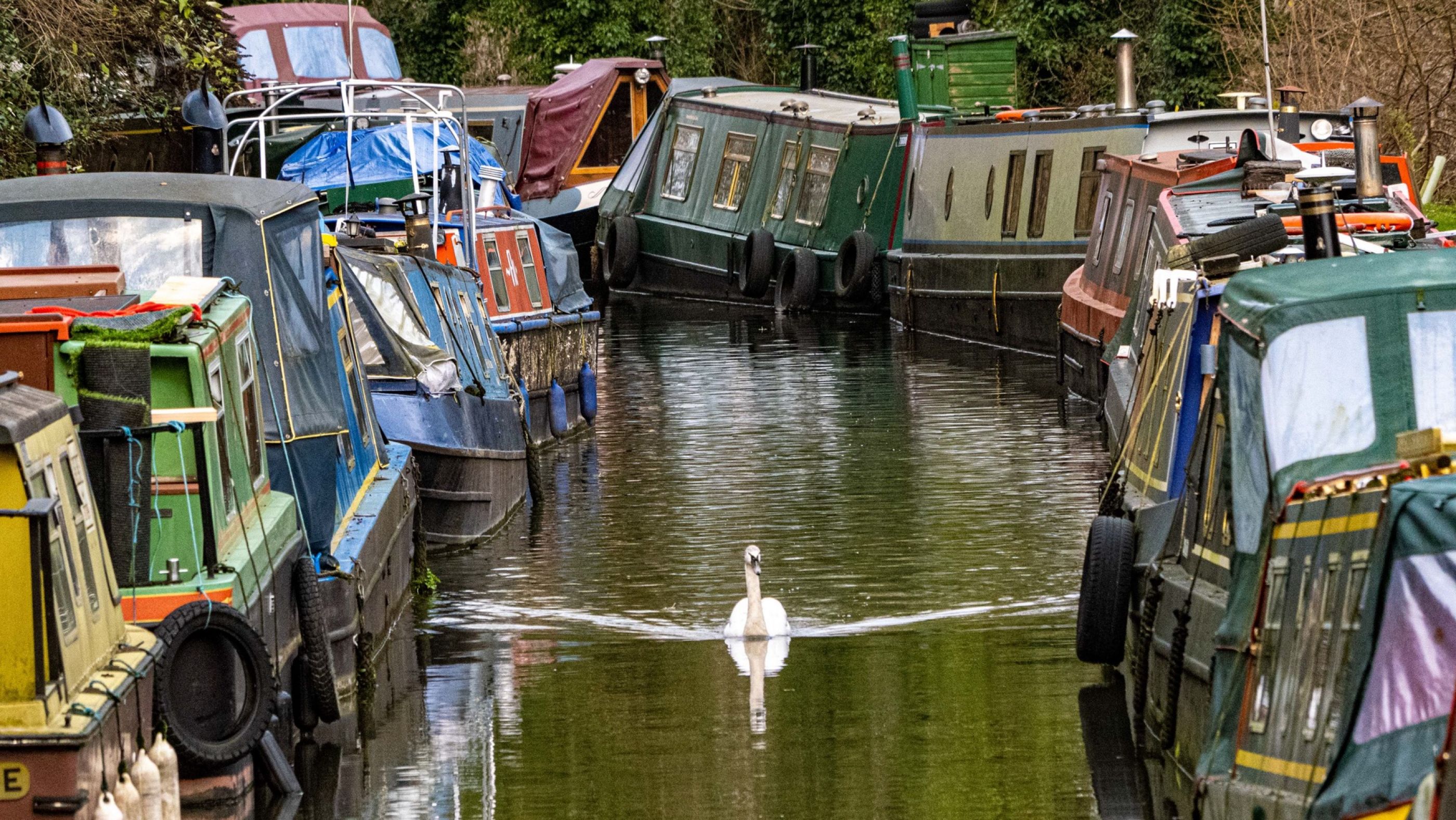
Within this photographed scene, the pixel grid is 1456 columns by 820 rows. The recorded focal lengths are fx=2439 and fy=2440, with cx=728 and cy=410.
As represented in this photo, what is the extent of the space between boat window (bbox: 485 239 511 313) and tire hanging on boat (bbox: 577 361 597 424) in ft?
4.06

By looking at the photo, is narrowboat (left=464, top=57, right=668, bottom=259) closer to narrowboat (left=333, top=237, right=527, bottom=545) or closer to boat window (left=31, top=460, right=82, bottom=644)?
narrowboat (left=333, top=237, right=527, bottom=545)

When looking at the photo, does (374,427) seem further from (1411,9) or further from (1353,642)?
(1411,9)

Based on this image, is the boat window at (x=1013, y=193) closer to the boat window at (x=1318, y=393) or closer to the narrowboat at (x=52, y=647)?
the boat window at (x=1318, y=393)

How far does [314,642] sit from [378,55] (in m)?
29.0

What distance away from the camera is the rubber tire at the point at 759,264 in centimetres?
3212

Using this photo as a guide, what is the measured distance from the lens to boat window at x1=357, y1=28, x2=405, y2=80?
37.4 metres

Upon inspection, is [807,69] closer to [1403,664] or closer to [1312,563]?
[1312,563]

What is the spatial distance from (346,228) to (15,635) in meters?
9.65

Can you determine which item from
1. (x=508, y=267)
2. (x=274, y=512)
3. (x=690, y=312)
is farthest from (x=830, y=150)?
(x=274, y=512)

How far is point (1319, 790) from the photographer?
20.4 feet

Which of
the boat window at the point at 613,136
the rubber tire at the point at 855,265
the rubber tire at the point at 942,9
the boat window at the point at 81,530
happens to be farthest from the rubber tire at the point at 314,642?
the boat window at the point at 613,136

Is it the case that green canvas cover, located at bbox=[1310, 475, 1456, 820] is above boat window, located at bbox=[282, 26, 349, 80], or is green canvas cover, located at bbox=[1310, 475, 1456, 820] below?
below

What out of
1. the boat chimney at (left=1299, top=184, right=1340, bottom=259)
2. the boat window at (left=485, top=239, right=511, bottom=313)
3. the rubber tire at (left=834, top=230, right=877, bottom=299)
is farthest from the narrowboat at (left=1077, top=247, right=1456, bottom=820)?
the rubber tire at (left=834, top=230, right=877, bottom=299)

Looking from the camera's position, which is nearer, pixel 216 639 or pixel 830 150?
pixel 216 639
